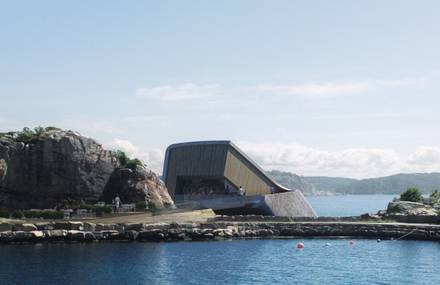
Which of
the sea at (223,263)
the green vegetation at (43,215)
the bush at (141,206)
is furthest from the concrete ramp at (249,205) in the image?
the green vegetation at (43,215)

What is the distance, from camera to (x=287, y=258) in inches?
2120

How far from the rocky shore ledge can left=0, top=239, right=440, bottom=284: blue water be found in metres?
2.63

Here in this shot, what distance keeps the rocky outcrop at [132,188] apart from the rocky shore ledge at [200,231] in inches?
326

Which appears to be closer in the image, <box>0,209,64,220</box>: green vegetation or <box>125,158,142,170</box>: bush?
<box>0,209,64,220</box>: green vegetation

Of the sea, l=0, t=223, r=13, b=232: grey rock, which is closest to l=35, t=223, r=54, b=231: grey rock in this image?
l=0, t=223, r=13, b=232: grey rock

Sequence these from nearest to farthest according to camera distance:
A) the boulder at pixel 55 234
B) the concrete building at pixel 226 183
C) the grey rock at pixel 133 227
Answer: the boulder at pixel 55 234 < the grey rock at pixel 133 227 < the concrete building at pixel 226 183

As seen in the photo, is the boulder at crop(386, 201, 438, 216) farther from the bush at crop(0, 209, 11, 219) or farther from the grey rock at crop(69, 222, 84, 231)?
the bush at crop(0, 209, 11, 219)

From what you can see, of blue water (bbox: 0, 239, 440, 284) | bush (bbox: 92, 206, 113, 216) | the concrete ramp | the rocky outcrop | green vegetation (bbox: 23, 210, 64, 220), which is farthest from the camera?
the concrete ramp

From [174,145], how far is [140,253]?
35108 millimetres

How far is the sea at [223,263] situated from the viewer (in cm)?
4397

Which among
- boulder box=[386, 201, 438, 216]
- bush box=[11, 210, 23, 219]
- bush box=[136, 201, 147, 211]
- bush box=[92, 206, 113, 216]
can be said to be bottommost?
bush box=[11, 210, 23, 219]

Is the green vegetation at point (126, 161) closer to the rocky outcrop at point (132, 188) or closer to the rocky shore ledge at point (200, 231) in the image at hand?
the rocky outcrop at point (132, 188)

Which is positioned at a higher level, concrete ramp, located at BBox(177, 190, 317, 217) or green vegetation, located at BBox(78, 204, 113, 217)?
concrete ramp, located at BBox(177, 190, 317, 217)

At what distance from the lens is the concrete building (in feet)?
259
